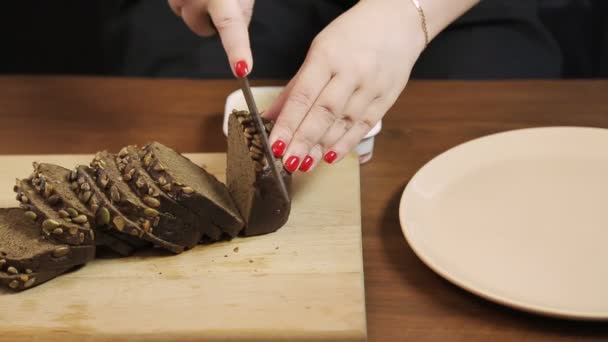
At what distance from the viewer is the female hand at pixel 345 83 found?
164 cm

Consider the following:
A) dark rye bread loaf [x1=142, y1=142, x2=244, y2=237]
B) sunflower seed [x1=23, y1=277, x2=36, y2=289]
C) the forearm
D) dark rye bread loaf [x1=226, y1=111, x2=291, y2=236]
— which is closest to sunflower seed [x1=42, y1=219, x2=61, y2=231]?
sunflower seed [x1=23, y1=277, x2=36, y2=289]

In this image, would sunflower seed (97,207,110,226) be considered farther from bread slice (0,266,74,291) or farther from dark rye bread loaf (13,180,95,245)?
bread slice (0,266,74,291)

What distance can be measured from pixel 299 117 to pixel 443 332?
0.56 m

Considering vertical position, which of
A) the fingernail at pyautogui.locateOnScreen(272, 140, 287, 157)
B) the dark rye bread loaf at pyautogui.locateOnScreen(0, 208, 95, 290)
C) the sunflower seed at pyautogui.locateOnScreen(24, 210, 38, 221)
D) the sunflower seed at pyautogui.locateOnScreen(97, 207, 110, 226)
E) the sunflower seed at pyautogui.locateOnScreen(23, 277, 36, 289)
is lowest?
the sunflower seed at pyautogui.locateOnScreen(23, 277, 36, 289)

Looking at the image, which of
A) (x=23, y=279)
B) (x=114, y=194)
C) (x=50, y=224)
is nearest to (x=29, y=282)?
(x=23, y=279)

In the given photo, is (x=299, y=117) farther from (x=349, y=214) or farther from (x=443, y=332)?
(x=443, y=332)

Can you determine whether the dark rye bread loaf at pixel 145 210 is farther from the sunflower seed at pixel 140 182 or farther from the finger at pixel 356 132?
the finger at pixel 356 132

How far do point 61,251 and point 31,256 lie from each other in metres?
0.06

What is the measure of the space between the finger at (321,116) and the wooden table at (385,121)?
26cm

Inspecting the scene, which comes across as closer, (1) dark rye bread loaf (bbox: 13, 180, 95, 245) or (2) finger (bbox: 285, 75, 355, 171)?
(1) dark rye bread loaf (bbox: 13, 180, 95, 245)

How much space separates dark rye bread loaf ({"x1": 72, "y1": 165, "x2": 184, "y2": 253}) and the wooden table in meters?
0.47

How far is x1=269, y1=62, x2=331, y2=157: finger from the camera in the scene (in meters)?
1.61

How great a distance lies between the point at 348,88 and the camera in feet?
5.51

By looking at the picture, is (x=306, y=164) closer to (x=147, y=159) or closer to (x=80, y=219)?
(x=147, y=159)
